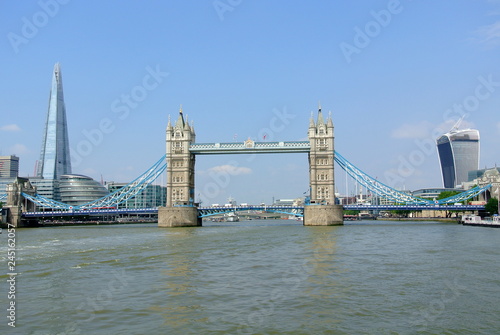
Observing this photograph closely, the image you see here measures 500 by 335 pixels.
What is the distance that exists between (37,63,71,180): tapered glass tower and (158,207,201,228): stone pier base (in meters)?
97.7

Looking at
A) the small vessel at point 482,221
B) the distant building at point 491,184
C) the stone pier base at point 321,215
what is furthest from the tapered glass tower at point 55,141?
the small vessel at point 482,221

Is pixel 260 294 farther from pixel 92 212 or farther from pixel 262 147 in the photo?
pixel 92 212

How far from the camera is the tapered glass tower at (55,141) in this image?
165000 mm

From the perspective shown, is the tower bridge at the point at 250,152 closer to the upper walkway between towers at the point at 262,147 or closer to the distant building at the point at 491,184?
the upper walkway between towers at the point at 262,147

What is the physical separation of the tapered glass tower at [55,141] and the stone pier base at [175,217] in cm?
9767

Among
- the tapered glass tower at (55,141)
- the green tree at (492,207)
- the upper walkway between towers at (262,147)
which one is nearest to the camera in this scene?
the upper walkway between towers at (262,147)

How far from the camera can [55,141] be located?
166 metres

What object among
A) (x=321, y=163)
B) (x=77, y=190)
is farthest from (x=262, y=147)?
(x=77, y=190)

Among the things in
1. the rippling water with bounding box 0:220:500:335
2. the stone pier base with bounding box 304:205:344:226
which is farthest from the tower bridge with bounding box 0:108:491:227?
the rippling water with bounding box 0:220:500:335

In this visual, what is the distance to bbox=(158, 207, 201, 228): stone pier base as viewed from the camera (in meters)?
79.0

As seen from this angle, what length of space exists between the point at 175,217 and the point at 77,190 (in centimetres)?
8200

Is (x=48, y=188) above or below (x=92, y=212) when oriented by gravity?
above

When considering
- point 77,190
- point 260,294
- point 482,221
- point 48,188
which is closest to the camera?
point 260,294

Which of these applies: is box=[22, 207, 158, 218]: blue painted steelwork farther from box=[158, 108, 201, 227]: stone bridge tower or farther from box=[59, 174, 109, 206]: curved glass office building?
box=[59, 174, 109, 206]: curved glass office building
